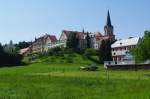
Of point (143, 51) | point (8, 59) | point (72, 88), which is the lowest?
point (72, 88)

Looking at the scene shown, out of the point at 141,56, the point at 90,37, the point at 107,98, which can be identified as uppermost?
the point at 90,37

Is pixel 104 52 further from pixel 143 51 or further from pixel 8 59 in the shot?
pixel 143 51

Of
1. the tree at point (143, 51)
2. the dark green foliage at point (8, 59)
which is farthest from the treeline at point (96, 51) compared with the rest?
the tree at point (143, 51)

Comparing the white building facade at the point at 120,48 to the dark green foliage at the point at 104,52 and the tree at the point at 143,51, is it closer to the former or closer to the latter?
the dark green foliage at the point at 104,52

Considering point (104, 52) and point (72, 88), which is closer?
point (72, 88)

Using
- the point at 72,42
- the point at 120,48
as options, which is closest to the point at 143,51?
the point at 120,48

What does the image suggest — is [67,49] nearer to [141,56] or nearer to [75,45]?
[75,45]

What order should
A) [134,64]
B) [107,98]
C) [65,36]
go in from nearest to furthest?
1. [107,98]
2. [134,64]
3. [65,36]

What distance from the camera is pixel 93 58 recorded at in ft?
495

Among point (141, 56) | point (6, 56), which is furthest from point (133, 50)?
point (6, 56)

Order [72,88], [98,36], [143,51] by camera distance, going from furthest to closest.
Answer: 1. [98,36]
2. [143,51]
3. [72,88]

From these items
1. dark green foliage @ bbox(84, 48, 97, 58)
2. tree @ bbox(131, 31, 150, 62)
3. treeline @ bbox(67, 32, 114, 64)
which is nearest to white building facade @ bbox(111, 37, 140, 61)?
treeline @ bbox(67, 32, 114, 64)

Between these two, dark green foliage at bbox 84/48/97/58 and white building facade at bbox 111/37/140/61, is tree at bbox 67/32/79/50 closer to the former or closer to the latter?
dark green foliage at bbox 84/48/97/58

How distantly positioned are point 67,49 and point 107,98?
134219 millimetres
